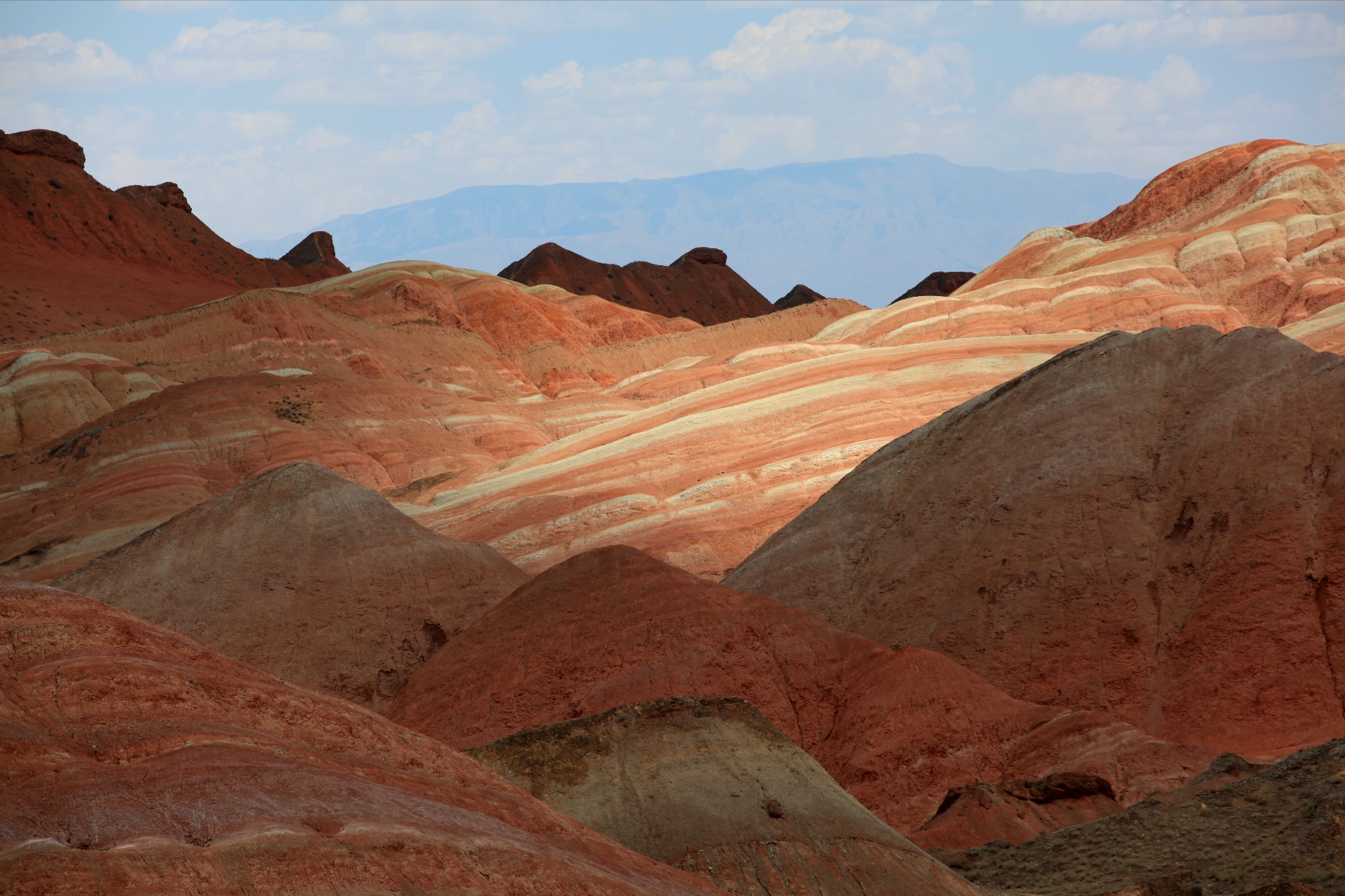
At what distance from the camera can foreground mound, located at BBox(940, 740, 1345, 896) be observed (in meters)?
13.4

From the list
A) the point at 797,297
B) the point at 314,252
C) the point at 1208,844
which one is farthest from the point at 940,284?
the point at 1208,844

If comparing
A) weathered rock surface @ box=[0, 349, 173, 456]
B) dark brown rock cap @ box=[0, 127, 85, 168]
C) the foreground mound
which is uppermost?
dark brown rock cap @ box=[0, 127, 85, 168]

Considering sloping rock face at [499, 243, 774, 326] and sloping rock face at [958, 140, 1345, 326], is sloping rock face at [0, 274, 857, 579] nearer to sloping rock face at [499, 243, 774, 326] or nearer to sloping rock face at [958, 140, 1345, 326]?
sloping rock face at [958, 140, 1345, 326]

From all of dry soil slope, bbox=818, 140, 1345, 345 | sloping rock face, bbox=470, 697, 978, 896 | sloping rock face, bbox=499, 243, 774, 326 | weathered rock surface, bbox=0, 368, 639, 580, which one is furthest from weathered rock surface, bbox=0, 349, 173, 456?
sloping rock face, bbox=499, 243, 774, 326

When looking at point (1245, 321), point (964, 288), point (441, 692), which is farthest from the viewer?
point (964, 288)

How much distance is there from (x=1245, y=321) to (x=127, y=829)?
56.9m

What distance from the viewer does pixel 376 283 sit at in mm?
86938

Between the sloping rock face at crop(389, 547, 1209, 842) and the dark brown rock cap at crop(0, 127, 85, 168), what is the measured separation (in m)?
87.5

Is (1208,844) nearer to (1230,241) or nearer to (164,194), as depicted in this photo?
(1230,241)

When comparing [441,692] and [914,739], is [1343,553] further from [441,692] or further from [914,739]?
[441,692]

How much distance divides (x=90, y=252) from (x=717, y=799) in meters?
92.8

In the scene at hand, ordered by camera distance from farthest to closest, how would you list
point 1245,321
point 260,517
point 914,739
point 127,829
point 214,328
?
point 214,328 < point 1245,321 < point 260,517 < point 914,739 < point 127,829

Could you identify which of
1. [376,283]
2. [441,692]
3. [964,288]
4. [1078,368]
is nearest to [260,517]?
[441,692]

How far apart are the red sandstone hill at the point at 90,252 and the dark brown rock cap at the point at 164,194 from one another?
0.12 meters
